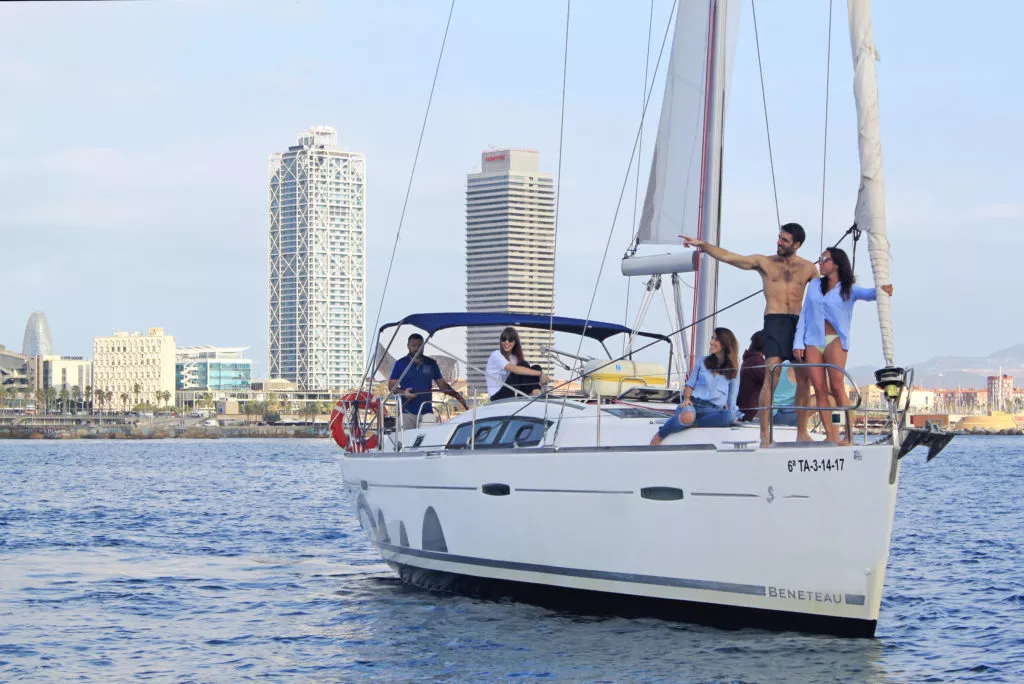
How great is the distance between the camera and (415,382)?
15703 mm

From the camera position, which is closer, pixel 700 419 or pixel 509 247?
pixel 700 419

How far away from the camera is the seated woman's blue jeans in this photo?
1159cm

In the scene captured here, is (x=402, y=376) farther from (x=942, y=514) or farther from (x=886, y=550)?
(x=942, y=514)

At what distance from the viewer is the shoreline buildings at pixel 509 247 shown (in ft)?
57.2

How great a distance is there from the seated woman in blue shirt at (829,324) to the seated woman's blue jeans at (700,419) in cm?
121

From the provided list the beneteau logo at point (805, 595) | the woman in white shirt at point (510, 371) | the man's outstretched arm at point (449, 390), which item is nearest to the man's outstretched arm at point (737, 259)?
the beneteau logo at point (805, 595)

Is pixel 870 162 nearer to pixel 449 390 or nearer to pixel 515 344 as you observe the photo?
pixel 515 344

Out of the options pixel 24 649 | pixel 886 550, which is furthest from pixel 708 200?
pixel 24 649

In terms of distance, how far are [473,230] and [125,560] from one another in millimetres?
9490

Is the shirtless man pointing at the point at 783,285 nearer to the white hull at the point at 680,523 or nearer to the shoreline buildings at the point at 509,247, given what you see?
the white hull at the point at 680,523

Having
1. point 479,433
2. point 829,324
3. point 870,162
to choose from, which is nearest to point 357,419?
point 479,433

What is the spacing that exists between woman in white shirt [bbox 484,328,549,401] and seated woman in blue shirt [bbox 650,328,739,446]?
2756 millimetres

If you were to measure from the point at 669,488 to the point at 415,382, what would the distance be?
552 cm

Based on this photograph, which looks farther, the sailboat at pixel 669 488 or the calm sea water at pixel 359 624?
the calm sea water at pixel 359 624
